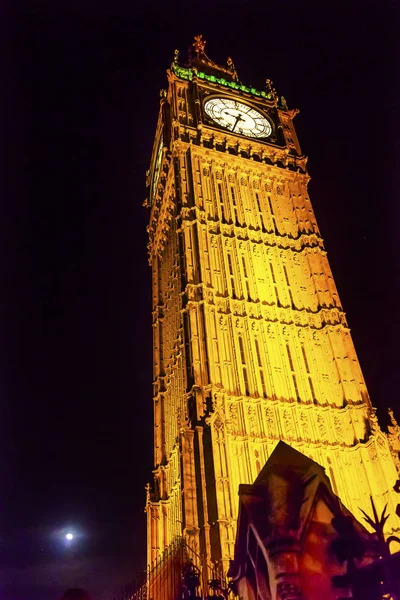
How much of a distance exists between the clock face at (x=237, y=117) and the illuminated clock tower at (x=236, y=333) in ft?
0.41

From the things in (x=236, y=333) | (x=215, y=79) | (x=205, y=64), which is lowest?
(x=236, y=333)

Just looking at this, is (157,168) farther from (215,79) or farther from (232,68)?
(232,68)

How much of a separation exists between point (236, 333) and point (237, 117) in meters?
21.8

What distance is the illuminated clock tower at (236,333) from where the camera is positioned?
2473 centimetres

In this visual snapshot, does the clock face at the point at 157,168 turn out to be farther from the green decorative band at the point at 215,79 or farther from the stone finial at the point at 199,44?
the stone finial at the point at 199,44

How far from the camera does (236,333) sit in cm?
2944

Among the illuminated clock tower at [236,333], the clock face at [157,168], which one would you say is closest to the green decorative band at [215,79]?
the illuminated clock tower at [236,333]

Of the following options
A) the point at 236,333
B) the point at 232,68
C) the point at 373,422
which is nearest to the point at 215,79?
the point at 232,68

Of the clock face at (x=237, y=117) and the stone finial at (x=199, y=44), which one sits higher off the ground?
the stone finial at (x=199, y=44)

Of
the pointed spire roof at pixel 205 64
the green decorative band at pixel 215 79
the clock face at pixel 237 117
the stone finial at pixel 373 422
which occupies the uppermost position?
the pointed spire roof at pixel 205 64

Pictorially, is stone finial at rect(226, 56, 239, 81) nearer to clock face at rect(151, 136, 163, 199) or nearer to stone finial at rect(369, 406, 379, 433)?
clock face at rect(151, 136, 163, 199)

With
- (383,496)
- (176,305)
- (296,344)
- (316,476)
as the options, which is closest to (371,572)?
(316,476)

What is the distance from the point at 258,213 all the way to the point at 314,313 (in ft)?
28.6

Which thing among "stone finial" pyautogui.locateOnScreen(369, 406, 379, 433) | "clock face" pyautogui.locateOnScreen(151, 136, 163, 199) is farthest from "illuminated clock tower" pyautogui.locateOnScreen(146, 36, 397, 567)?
"clock face" pyautogui.locateOnScreen(151, 136, 163, 199)
